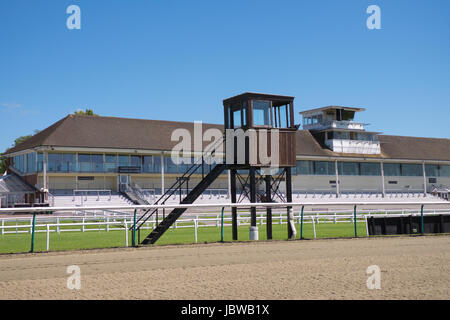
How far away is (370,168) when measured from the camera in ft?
173

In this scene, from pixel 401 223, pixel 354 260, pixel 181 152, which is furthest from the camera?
pixel 181 152

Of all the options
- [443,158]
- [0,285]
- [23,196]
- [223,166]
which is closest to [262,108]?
[223,166]

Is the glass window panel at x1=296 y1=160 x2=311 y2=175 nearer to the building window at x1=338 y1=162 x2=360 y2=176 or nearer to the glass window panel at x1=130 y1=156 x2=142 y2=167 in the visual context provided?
the building window at x1=338 y1=162 x2=360 y2=176

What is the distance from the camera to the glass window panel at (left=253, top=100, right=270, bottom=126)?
667 inches

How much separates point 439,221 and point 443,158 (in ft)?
140

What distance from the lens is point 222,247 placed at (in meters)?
12.7

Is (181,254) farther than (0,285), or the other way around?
(181,254)

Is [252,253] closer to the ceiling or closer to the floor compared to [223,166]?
closer to the floor

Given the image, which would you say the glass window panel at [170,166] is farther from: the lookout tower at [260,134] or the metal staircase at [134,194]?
the lookout tower at [260,134]

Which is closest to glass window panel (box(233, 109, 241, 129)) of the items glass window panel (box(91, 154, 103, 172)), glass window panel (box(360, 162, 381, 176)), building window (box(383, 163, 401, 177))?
glass window panel (box(91, 154, 103, 172))

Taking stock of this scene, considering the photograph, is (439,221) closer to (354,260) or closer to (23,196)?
(354,260)

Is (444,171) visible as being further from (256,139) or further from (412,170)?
(256,139)

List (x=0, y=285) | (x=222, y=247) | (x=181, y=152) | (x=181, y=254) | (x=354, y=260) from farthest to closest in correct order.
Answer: (x=181, y=152)
(x=222, y=247)
(x=181, y=254)
(x=354, y=260)
(x=0, y=285)

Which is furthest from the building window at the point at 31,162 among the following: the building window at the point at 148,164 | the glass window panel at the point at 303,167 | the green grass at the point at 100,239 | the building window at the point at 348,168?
the building window at the point at 348,168
